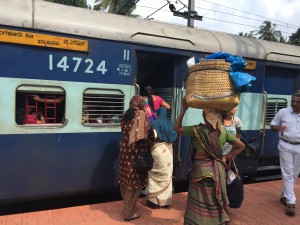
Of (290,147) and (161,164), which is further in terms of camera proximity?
(290,147)

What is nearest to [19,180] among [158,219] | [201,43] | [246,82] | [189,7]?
[158,219]

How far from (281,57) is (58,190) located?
4379 mm

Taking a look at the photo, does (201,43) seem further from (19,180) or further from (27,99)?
(19,180)

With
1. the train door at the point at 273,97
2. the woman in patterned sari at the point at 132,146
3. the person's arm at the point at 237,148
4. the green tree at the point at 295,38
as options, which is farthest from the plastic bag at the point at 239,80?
the green tree at the point at 295,38

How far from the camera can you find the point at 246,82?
2.72 m

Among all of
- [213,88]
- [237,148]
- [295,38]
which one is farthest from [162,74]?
[295,38]

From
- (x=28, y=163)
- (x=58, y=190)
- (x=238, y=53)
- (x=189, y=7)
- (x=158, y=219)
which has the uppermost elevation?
(x=189, y=7)

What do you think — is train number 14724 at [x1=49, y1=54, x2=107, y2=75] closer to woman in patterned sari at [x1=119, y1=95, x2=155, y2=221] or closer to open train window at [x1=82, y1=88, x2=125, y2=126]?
open train window at [x1=82, y1=88, x2=125, y2=126]

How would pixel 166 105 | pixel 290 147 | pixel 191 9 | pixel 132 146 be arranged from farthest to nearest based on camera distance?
pixel 191 9 → pixel 166 105 → pixel 290 147 → pixel 132 146

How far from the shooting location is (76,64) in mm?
4016

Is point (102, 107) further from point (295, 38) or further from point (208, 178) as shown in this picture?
point (295, 38)

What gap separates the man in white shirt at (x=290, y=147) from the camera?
14.2ft

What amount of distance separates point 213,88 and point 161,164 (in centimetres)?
172

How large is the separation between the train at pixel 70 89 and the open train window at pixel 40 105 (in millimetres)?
11
